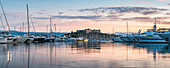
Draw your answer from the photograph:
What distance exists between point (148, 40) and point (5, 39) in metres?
45.4

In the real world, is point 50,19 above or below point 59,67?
above

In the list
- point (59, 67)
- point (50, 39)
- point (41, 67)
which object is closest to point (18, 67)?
point (41, 67)

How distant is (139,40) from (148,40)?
15.4 feet

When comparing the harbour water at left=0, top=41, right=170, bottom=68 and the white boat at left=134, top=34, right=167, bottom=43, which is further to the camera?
the white boat at left=134, top=34, right=167, bottom=43

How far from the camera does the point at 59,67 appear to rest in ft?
41.2

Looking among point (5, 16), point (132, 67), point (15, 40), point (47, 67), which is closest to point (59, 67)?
point (47, 67)

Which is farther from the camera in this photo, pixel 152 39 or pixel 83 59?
pixel 152 39

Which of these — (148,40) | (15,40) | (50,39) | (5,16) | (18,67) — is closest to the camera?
(18,67)

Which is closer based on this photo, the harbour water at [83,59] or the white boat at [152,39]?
the harbour water at [83,59]

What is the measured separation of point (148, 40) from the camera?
249ft

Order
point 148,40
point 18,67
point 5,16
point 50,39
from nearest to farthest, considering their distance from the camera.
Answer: point 18,67
point 5,16
point 148,40
point 50,39

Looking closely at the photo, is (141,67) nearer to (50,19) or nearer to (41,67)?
(41,67)

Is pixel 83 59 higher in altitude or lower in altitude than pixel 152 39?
higher

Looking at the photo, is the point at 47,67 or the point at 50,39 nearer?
the point at 47,67
